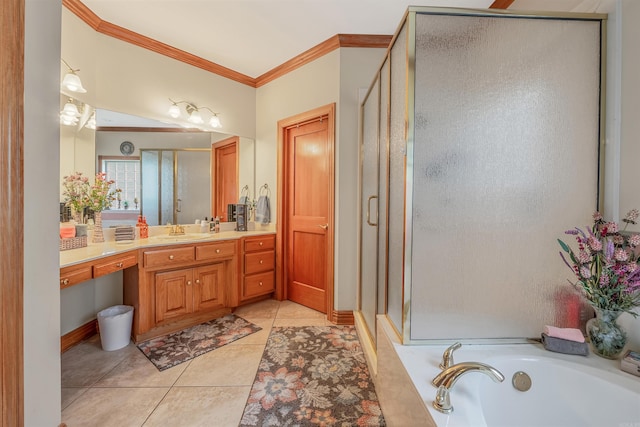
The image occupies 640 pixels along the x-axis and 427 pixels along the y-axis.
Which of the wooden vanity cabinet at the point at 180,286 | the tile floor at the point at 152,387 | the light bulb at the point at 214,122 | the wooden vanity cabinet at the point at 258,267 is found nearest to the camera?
the tile floor at the point at 152,387

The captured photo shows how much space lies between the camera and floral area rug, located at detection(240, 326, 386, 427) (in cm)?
139

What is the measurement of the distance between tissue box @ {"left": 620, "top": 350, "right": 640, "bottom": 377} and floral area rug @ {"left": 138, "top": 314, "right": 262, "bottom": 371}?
7.30 feet

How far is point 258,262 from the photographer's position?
285 centimetres

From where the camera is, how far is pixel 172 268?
7.30 feet

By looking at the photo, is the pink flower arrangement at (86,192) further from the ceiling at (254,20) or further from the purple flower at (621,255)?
the purple flower at (621,255)

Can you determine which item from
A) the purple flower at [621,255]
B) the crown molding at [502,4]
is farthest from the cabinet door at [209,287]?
the crown molding at [502,4]

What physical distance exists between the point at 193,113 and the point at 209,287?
1.80 metres

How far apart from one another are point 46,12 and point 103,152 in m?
1.60

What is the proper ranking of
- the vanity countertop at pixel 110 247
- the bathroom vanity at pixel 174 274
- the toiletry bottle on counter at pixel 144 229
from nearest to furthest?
the vanity countertop at pixel 110 247 → the bathroom vanity at pixel 174 274 → the toiletry bottle on counter at pixel 144 229

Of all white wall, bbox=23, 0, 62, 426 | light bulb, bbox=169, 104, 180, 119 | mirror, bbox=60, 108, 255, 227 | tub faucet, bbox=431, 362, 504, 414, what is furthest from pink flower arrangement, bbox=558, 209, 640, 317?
light bulb, bbox=169, 104, 180, 119

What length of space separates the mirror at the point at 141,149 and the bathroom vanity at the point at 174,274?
35 centimetres

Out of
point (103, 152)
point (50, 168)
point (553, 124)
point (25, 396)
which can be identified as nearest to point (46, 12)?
point (50, 168)

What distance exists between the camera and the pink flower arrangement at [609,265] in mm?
1041

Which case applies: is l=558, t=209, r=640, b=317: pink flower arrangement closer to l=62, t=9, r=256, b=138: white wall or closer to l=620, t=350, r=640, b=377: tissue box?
l=620, t=350, r=640, b=377: tissue box
